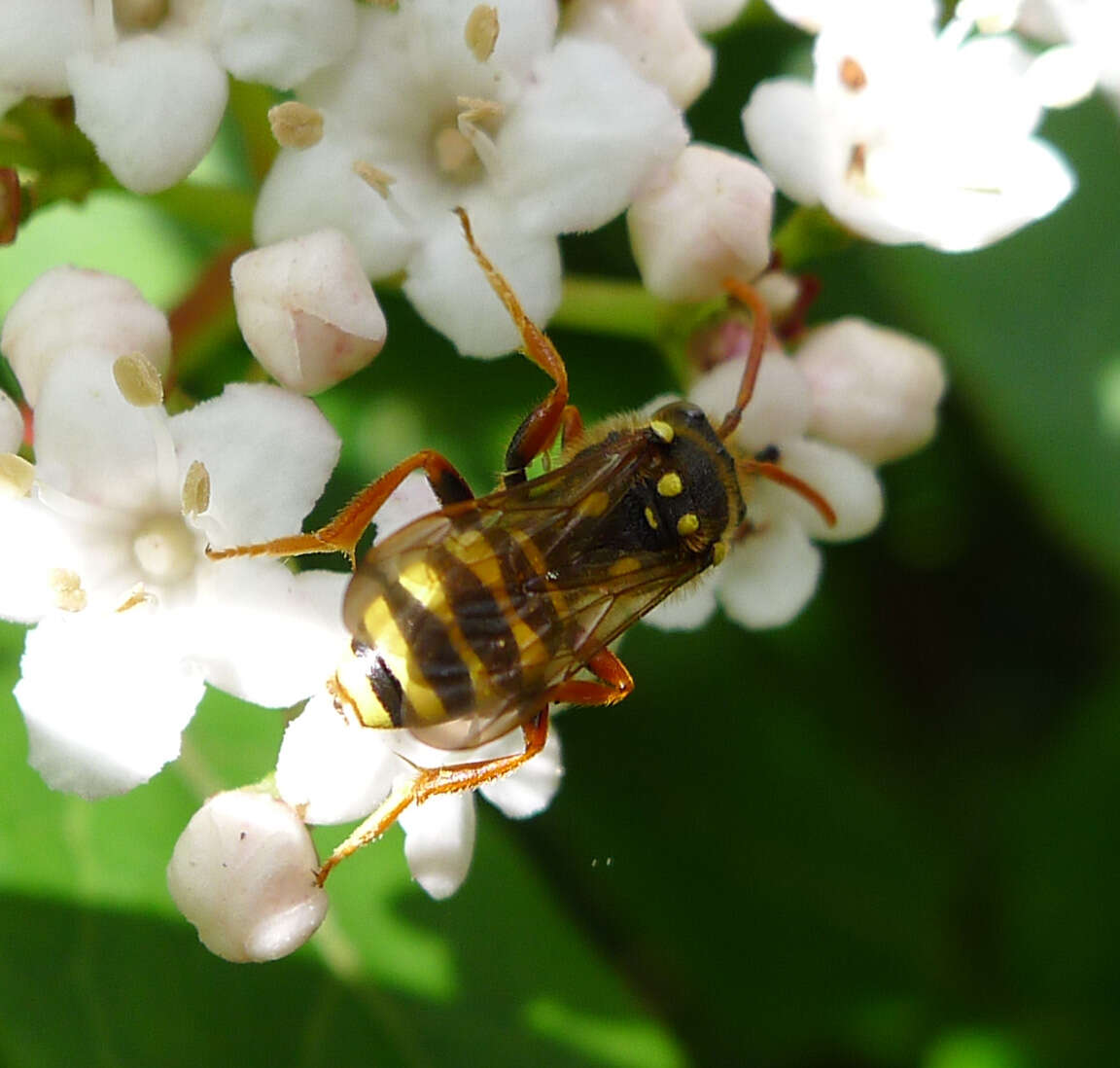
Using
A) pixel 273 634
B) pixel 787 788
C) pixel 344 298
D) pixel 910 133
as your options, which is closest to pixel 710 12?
pixel 910 133

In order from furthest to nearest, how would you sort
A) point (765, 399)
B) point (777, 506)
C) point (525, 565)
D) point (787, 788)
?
point (787, 788) < point (777, 506) < point (765, 399) < point (525, 565)

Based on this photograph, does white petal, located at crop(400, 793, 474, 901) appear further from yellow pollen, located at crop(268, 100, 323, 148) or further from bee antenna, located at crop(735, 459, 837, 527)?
yellow pollen, located at crop(268, 100, 323, 148)

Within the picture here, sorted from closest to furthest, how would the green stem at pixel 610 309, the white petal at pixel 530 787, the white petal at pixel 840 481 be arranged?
the white petal at pixel 530 787 < the white petal at pixel 840 481 < the green stem at pixel 610 309

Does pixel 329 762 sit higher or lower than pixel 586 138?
lower

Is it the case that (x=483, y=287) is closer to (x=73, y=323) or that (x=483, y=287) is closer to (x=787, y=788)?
(x=73, y=323)

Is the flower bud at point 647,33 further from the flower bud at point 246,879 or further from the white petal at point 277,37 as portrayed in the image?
the flower bud at point 246,879

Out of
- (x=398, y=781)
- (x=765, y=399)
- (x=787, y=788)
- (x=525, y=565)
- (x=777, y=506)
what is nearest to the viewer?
(x=525, y=565)


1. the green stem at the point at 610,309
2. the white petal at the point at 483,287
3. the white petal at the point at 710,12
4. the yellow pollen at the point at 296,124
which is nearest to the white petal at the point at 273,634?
the white petal at the point at 483,287
